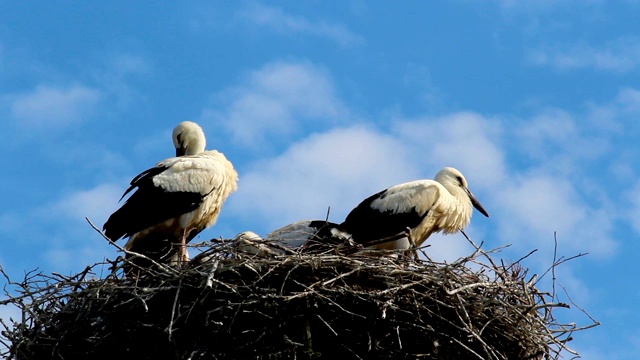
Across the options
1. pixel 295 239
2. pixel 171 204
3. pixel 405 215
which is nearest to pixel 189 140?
pixel 171 204

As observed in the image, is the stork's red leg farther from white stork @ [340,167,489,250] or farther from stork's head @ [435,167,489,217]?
stork's head @ [435,167,489,217]

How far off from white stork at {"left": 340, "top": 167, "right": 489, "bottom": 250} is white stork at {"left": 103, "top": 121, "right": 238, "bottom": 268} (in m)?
0.97

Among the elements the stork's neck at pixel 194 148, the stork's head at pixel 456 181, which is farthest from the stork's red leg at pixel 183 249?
the stork's head at pixel 456 181

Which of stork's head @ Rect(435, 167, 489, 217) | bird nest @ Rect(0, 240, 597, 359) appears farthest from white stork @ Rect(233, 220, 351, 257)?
stork's head @ Rect(435, 167, 489, 217)

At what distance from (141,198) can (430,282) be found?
263 cm

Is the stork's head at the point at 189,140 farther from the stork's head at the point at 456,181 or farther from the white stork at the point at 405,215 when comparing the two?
the stork's head at the point at 456,181

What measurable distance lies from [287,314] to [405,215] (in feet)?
8.00

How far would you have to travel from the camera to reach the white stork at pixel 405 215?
9.20 m

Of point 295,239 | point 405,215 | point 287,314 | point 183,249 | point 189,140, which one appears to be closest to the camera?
point 287,314

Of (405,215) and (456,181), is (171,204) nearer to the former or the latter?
(405,215)

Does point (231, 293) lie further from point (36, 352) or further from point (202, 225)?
point (202, 225)

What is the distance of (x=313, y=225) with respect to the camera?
8.78m

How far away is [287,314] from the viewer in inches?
277

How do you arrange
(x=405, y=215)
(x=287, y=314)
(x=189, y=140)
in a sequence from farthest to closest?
(x=189, y=140) < (x=405, y=215) < (x=287, y=314)
